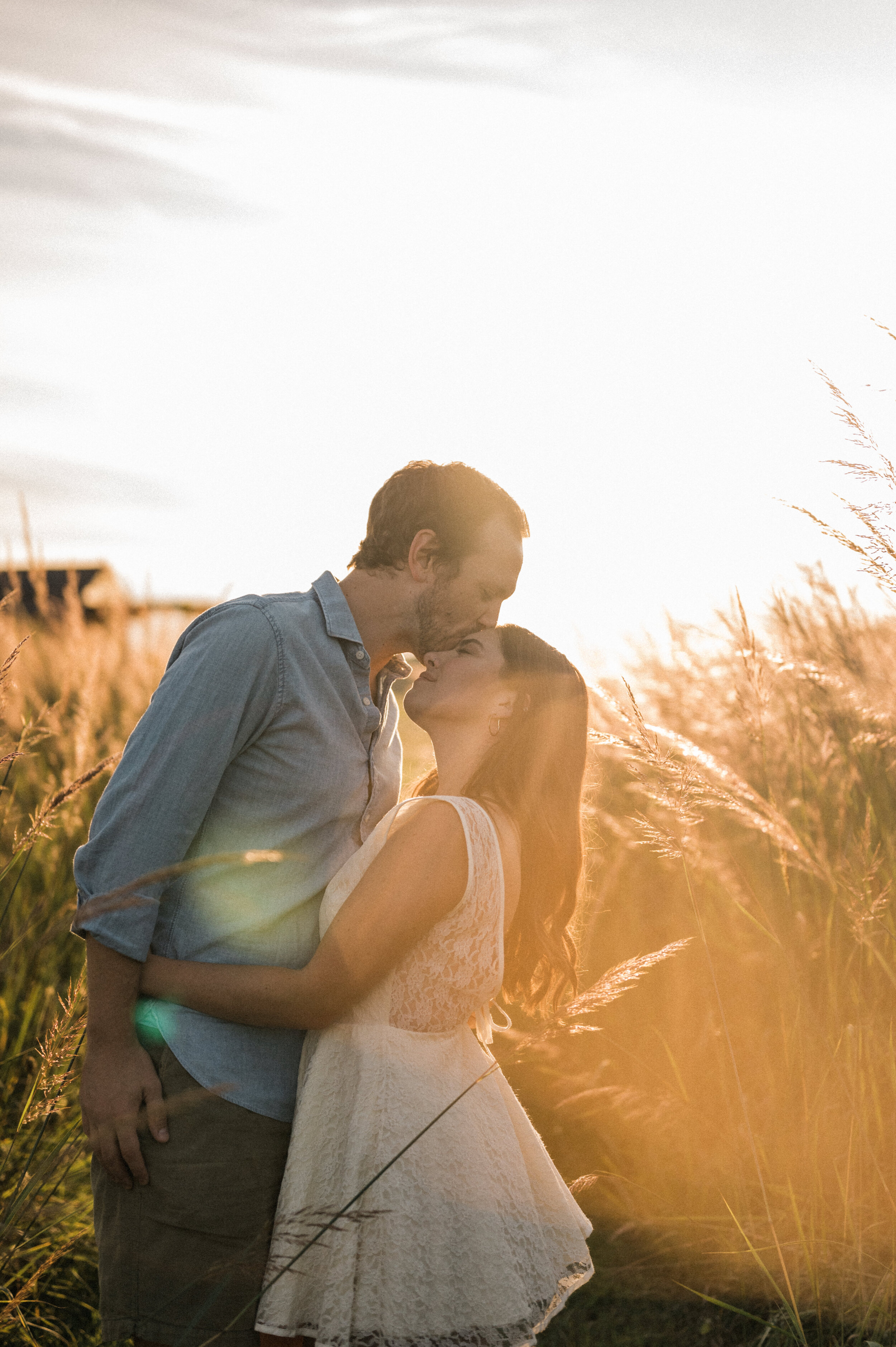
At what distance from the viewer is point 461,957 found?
200 centimetres

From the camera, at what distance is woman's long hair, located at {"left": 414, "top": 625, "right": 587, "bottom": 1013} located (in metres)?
2.39

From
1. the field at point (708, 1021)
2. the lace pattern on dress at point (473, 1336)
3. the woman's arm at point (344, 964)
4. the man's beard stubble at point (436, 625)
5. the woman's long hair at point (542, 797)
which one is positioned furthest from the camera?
the man's beard stubble at point (436, 625)

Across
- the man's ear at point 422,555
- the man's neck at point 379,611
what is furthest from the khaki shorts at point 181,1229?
the man's ear at point 422,555

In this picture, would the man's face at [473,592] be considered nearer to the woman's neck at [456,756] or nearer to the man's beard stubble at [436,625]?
the man's beard stubble at [436,625]

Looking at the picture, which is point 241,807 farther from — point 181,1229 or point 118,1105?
point 181,1229

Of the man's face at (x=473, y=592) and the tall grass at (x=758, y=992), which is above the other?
the man's face at (x=473, y=592)

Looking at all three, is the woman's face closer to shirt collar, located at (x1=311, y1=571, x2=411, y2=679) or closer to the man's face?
the man's face

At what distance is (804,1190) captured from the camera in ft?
7.70

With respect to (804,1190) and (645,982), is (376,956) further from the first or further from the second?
(645,982)

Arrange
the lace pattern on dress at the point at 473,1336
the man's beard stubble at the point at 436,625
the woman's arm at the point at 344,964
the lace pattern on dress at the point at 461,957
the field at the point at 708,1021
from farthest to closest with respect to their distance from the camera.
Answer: the man's beard stubble at the point at 436,625, the field at the point at 708,1021, the lace pattern on dress at the point at 461,957, the woman's arm at the point at 344,964, the lace pattern on dress at the point at 473,1336

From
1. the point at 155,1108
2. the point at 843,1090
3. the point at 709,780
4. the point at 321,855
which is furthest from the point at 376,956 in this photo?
the point at 843,1090

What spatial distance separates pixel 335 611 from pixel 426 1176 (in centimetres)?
119

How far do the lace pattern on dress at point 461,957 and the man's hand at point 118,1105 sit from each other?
1.59 ft

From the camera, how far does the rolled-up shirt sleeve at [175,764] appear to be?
1761 millimetres
